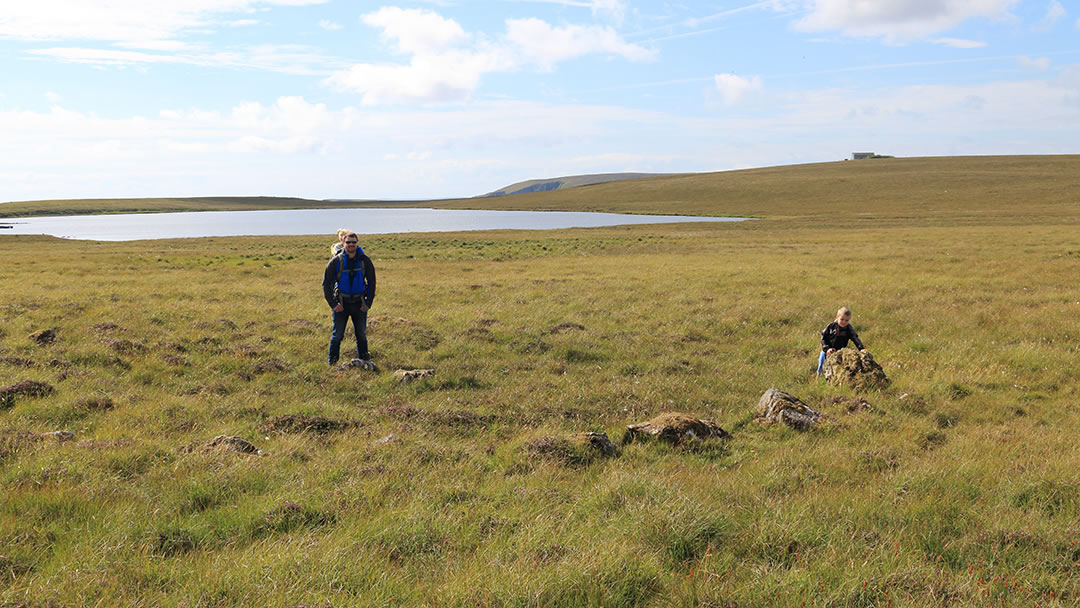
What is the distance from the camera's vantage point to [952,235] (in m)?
50.5

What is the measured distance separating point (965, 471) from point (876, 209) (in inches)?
4562

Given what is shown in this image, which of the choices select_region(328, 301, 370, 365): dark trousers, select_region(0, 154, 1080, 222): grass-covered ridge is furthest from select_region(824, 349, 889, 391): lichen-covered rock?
select_region(0, 154, 1080, 222): grass-covered ridge

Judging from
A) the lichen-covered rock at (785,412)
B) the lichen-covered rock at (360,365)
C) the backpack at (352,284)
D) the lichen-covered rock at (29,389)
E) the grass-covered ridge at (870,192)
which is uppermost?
the grass-covered ridge at (870,192)

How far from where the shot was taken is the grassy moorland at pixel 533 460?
4520mm

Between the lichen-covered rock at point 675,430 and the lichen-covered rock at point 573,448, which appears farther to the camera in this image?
the lichen-covered rock at point 675,430

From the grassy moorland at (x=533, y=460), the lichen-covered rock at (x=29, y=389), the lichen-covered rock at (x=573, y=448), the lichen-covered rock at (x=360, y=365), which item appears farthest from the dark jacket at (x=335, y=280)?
the lichen-covered rock at (x=573, y=448)

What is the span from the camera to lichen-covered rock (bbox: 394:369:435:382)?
1202 cm

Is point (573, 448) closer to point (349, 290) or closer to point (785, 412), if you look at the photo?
point (785, 412)

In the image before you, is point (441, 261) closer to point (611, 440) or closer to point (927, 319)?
point (927, 319)

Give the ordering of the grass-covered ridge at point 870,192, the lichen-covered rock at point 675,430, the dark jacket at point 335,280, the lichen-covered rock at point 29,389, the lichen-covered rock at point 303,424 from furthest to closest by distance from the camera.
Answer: the grass-covered ridge at point 870,192 → the dark jacket at point 335,280 → the lichen-covered rock at point 29,389 → the lichen-covered rock at point 303,424 → the lichen-covered rock at point 675,430

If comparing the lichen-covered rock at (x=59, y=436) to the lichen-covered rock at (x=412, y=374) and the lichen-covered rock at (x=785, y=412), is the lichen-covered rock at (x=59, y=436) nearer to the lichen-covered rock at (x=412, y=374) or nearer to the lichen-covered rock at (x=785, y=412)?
the lichen-covered rock at (x=412, y=374)

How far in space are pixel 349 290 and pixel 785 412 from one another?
8.74 meters

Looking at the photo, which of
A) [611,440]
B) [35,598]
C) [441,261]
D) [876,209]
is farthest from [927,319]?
[876,209]

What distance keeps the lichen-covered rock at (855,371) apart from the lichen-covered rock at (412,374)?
7.84 m
